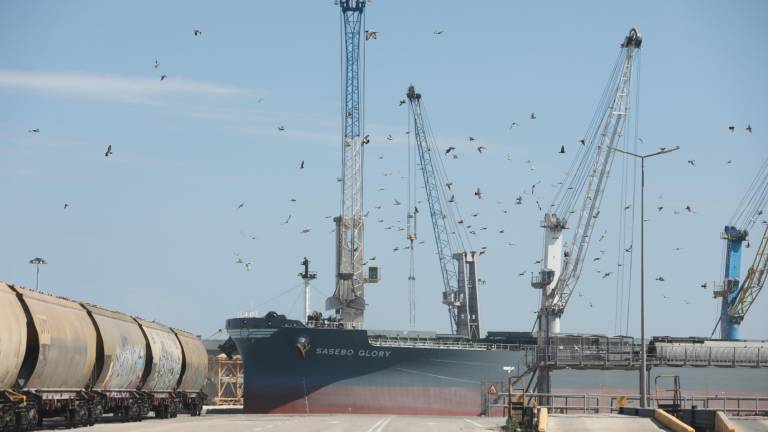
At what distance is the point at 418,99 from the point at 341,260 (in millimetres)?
24688

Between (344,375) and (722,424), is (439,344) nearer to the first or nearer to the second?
(344,375)

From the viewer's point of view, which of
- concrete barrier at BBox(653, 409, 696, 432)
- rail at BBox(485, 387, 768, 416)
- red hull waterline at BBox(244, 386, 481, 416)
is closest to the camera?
concrete barrier at BBox(653, 409, 696, 432)

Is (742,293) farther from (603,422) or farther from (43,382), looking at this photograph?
(43,382)

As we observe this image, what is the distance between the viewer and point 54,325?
3994cm

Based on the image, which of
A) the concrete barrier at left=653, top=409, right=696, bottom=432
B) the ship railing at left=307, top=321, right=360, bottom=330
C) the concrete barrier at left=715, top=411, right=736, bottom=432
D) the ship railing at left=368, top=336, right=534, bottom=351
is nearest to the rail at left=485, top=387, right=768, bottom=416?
the concrete barrier at left=653, top=409, right=696, bottom=432

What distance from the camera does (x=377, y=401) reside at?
87500 mm

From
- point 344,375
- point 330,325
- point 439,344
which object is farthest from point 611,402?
point 330,325

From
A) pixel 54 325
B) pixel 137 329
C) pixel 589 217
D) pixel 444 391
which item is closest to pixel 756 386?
pixel 589 217

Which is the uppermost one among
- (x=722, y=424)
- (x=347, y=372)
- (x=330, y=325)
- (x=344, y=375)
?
(x=330, y=325)

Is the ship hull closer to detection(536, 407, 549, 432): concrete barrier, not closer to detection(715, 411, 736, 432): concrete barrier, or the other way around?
detection(536, 407, 549, 432): concrete barrier

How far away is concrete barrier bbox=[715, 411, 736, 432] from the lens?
38938 mm

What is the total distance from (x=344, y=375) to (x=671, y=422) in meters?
48.0

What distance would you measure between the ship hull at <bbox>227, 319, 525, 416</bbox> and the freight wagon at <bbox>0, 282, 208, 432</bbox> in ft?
76.9

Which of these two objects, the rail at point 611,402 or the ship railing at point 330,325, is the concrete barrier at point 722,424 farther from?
the ship railing at point 330,325
